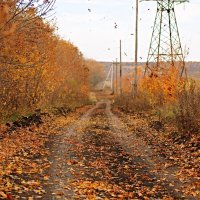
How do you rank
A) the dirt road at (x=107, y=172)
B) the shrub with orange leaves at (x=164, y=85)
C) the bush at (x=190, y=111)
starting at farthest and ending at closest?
the shrub with orange leaves at (x=164, y=85)
the bush at (x=190, y=111)
the dirt road at (x=107, y=172)

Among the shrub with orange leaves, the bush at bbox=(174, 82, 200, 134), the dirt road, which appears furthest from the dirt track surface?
the shrub with orange leaves

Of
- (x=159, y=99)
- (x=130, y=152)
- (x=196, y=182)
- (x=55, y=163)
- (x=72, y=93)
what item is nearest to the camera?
(x=196, y=182)

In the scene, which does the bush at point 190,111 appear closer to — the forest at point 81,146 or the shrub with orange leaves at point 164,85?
the forest at point 81,146

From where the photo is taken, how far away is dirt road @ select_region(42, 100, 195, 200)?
952cm

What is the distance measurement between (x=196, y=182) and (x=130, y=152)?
500 centimetres

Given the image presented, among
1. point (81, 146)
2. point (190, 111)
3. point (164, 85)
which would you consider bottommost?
point (81, 146)

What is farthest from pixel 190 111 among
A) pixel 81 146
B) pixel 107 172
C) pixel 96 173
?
pixel 96 173

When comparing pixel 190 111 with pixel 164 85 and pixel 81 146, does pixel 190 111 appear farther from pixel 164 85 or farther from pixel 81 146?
pixel 164 85

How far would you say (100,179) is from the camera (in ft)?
35.9

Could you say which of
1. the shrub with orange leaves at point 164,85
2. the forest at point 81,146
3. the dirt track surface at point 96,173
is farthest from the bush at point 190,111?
Result: the shrub with orange leaves at point 164,85

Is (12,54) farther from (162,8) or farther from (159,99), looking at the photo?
(162,8)

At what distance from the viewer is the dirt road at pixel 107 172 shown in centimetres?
952

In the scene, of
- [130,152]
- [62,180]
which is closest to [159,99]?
[130,152]

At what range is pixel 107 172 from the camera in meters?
11.8
